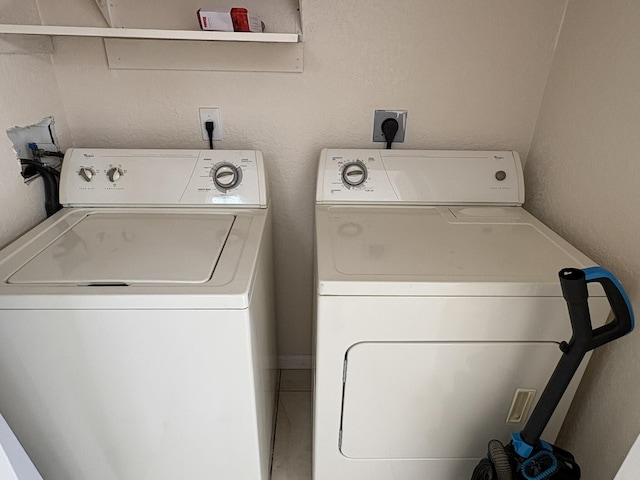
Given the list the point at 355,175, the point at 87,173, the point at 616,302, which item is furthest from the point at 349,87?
the point at 616,302

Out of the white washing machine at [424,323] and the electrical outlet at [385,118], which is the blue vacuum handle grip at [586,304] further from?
the electrical outlet at [385,118]

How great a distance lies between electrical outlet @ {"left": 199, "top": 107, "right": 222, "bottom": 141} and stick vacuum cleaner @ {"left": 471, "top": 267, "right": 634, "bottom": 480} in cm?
121

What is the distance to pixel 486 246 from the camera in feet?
3.76

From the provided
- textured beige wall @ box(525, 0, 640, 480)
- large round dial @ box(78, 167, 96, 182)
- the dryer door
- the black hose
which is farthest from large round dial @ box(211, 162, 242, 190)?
textured beige wall @ box(525, 0, 640, 480)

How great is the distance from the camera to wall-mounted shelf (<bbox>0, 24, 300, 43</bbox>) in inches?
42.8

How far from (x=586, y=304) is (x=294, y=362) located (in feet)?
4.59

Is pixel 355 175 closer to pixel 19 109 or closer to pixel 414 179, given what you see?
pixel 414 179

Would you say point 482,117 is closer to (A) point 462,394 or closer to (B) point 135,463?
(A) point 462,394

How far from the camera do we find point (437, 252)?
1100 mm

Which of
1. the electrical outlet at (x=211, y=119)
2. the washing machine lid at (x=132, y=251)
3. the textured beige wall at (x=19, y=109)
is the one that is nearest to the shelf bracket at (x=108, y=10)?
the textured beige wall at (x=19, y=109)

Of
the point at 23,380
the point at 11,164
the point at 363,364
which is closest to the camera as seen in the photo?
the point at 23,380

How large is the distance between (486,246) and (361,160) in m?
0.53

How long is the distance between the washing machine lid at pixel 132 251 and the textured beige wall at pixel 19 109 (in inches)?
6.3

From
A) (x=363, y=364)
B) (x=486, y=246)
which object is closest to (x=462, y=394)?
(x=363, y=364)
